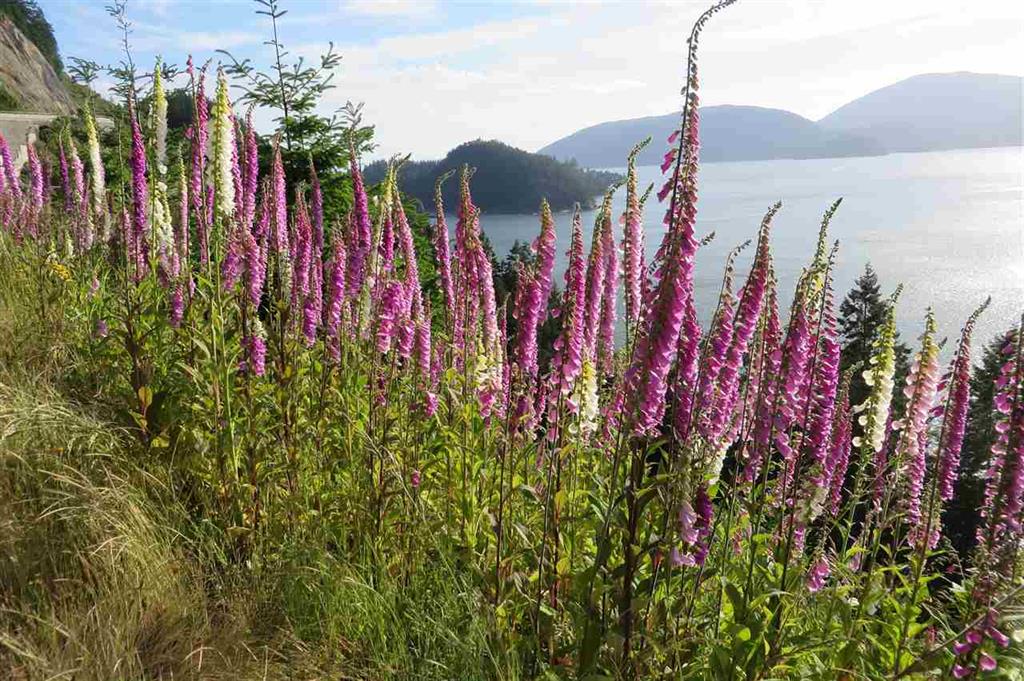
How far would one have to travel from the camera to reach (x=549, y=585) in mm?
3381

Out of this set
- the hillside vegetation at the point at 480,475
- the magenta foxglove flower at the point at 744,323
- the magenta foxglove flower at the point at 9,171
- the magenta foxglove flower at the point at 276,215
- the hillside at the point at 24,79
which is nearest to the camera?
the magenta foxglove flower at the point at 744,323

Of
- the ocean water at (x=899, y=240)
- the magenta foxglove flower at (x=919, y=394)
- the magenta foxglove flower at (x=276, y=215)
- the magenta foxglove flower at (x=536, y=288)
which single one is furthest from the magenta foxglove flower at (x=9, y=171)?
the ocean water at (x=899, y=240)

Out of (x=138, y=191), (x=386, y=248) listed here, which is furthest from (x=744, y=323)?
(x=138, y=191)

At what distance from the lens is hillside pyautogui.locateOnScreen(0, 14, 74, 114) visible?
39656 mm

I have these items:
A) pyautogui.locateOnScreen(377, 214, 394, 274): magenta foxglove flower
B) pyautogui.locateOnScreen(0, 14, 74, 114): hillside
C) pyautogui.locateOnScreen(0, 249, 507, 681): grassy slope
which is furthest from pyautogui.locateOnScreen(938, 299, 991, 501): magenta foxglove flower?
pyautogui.locateOnScreen(0, 14, 74, 114): hillside

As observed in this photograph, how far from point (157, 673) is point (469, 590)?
1468 mm

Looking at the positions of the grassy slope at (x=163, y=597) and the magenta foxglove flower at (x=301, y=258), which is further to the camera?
the magenta foxglove flower at (x=301, y=258)

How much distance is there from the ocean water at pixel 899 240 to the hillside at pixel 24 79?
Answer: 3303 cm

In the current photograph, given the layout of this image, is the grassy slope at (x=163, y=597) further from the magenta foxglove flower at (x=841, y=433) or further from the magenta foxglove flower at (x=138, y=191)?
the magenta foxglove flower at (x=841, y=433)

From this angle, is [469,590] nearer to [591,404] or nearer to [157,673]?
[591,404]

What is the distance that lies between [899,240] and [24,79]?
11162 cm

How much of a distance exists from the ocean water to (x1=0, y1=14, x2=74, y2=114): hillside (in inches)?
1300

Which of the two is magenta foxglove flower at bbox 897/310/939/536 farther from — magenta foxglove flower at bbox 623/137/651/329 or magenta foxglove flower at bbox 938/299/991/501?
magenta foxglove flower at bbox 623/137/651/329

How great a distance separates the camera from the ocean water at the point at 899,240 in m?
71.2
